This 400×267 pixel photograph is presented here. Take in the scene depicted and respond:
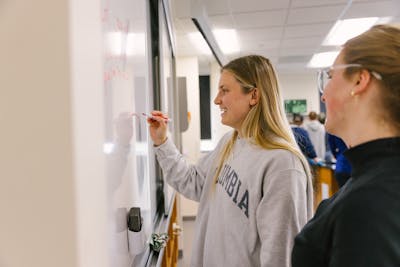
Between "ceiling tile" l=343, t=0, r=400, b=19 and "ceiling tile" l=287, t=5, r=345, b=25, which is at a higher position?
"ceiling tile" l=343, t=0, r=400, b=19

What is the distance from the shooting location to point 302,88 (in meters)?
7.93

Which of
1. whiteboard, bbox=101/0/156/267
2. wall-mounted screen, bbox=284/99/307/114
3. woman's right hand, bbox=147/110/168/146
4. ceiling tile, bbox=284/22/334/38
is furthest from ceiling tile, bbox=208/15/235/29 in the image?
wall-mounted screen, bbox=284/99/307/114

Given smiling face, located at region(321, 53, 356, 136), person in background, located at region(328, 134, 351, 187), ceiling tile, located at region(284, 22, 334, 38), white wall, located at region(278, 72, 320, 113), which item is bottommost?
person in background, located at region(328, 134, 351, 187)

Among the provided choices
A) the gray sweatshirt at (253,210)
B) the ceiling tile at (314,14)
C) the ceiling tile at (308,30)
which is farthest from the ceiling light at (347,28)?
the gray sweatshirt at (253,210)

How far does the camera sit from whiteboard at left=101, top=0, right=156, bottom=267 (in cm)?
55

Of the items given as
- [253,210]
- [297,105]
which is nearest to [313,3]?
[253,210]

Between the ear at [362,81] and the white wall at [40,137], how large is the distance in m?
0.56

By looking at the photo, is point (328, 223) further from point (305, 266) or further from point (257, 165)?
point (257, 165)

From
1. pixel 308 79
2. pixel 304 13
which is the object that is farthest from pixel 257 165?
pixel 308 79

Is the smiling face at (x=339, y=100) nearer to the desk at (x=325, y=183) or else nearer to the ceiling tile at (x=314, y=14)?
the ceiling tile at (x=314, y=14)

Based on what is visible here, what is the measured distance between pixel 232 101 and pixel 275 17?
9.44 feet

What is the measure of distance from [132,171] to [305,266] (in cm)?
47

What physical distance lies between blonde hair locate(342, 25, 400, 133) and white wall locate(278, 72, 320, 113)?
295 inches

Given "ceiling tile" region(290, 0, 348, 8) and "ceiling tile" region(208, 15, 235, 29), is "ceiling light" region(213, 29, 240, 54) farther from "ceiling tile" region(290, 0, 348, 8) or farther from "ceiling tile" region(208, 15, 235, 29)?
"ceiling tile" region(290, 0, 348, 8)
